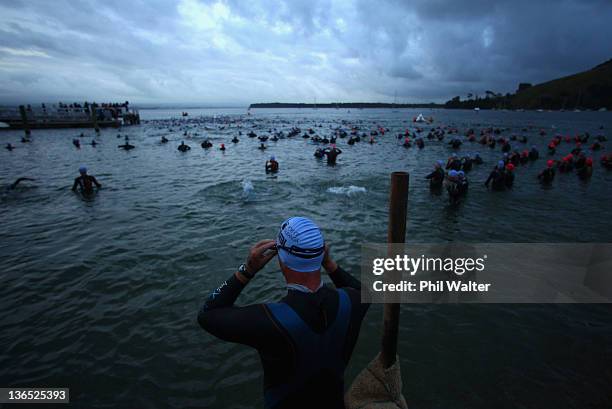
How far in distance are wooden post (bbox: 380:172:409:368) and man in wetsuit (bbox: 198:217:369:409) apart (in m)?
1.41

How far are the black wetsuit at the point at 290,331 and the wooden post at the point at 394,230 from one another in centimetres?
139

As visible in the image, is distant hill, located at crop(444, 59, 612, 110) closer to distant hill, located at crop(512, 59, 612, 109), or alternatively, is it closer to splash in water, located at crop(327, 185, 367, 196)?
distant hill, located at crop(512, 59, 612, 109)

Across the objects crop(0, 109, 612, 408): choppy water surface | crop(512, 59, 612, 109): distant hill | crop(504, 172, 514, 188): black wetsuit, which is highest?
crop(512, 59, 612, 109): distant hill

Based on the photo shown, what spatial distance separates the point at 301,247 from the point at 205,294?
20.2 ft

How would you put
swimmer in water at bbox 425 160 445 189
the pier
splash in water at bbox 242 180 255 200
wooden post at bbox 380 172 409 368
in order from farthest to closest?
1. the pier
2. swimmer in water at bbox 425 160 445 189
3. splash in water at bbox 242 180 255 200
4. wooden post at bbox 380 172 409 368

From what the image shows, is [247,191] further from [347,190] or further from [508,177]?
[508,177]

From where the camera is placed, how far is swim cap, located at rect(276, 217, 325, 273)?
7.08 feet

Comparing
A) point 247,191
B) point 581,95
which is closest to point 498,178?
point 247,191

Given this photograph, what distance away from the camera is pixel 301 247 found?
2150mm

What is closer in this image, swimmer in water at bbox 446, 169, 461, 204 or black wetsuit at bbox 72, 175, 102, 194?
swimmer in water at bbox 446, 169, 461, 204

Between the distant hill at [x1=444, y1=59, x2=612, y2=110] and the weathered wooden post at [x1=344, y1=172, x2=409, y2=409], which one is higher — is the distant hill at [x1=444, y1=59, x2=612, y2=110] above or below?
above

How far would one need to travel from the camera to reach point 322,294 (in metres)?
2.17

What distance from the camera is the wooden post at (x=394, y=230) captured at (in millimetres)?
3434

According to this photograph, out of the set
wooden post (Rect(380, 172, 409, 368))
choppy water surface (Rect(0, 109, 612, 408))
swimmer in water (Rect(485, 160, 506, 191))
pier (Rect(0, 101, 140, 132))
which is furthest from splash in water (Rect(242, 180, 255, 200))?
pier (Rect(0, 101, 140, 132))
